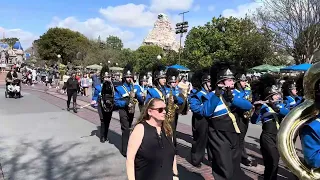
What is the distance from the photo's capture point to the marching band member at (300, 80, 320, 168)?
7.23 feet

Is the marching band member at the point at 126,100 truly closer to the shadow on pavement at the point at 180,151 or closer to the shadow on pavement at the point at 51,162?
the shadow on pavement at the point at 51,162

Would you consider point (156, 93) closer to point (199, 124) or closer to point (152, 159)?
point (199, 124)

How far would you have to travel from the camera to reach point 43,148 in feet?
26.3

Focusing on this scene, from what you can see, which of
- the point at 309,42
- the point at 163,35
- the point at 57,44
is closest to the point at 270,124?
the point at 309,42

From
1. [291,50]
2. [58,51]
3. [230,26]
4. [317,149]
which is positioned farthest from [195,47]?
[58,51]

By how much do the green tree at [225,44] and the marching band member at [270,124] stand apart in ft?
86.1

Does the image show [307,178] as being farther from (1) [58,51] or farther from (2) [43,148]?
(1) [58,51]

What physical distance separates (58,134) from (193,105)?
186 inches

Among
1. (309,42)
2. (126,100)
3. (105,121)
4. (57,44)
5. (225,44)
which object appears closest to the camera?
(126,100)

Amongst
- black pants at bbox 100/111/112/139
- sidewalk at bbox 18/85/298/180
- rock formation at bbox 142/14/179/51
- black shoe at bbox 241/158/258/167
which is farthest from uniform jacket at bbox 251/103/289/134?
rock formation at bbox 142/14/179/51

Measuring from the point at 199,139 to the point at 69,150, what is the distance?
296 centimetres

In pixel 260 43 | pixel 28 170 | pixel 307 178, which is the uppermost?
pixel 260 43

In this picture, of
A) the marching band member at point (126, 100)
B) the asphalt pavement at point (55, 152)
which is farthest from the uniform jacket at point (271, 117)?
the marching band member at point (126, 100)

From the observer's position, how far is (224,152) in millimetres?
4578
